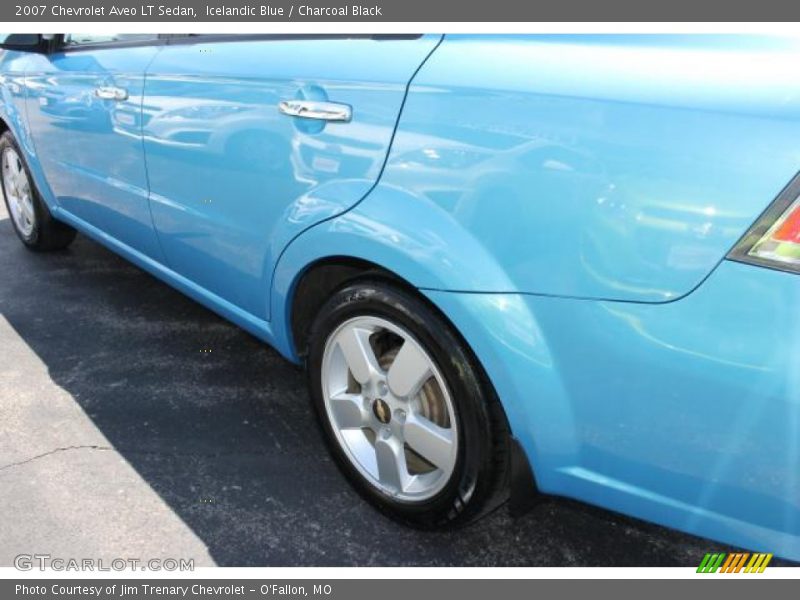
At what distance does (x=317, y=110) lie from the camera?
78.0 inches

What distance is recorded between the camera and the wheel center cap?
6.94 ft

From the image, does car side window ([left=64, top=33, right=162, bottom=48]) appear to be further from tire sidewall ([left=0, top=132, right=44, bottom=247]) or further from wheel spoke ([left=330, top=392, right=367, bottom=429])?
wheel spoke ([left=330, top=392, right=367, bottom=429])

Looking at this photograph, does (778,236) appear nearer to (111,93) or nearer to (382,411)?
(382,411)

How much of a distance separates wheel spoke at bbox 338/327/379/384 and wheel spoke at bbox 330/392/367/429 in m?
0.09

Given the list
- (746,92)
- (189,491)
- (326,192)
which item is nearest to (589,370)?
(746,92)

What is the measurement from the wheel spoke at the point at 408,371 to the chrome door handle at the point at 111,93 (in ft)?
5.59

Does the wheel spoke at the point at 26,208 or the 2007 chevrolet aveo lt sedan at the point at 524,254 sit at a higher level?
the 2007 chevrolet aveo lt sedan at the point at 524,254

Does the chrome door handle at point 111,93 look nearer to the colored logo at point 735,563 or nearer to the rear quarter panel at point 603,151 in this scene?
the rear quarter panel at point 603,151

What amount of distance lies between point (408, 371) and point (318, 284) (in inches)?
18.9

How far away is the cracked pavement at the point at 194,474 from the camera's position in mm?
2113

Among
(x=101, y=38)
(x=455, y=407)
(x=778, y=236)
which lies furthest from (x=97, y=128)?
(x=778, y=236)

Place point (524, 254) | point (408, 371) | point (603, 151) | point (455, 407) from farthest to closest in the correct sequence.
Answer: point (408, 371) < point (455, 407) < point (524, 254) < point (603, 151)

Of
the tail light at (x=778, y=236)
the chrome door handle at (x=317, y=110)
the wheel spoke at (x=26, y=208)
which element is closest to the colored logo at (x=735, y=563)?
the tail light at (x=778, y=236)

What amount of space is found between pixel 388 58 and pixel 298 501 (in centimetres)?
141
